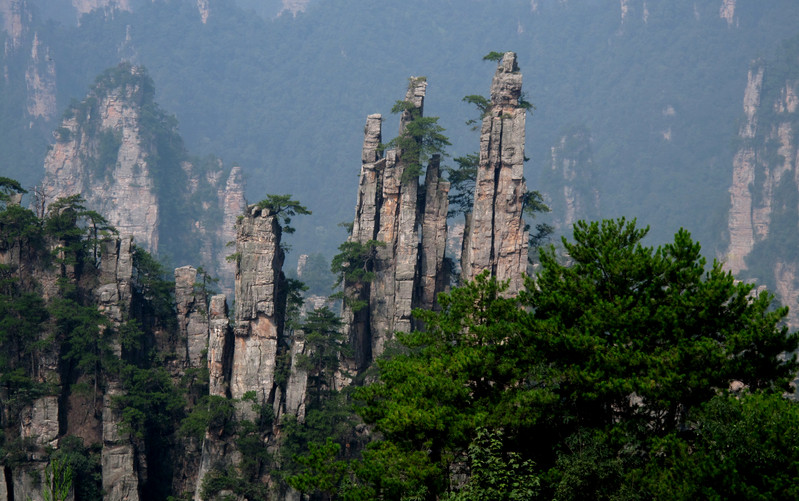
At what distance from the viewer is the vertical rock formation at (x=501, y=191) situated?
154 ft

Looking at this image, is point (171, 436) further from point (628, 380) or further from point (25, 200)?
point (25, 200)

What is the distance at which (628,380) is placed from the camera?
18750mm

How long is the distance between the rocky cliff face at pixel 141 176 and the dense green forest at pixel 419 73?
17.4 metres

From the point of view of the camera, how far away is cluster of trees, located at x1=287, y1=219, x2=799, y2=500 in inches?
731

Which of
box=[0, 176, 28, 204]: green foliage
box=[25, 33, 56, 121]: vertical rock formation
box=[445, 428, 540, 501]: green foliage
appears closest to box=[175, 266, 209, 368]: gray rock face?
box=[0, 176, 28, 204]: green foliage

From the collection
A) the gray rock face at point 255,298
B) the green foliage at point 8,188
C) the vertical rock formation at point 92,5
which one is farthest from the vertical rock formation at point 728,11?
the green foliage at point 8,188

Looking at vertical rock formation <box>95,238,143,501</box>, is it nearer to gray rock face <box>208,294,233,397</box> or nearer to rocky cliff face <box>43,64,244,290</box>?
gray rock face <box>208,294,233,397</box>

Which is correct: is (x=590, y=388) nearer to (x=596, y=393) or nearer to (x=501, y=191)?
(x=596, y=393)

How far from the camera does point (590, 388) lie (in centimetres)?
1959

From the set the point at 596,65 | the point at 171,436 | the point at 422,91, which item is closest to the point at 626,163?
the point at 596,65

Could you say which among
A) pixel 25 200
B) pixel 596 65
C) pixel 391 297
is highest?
pixel 596 65

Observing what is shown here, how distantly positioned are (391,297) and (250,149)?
114523 mm

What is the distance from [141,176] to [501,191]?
7369cm

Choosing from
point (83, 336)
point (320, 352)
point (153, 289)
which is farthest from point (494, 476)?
point (153, 289)
